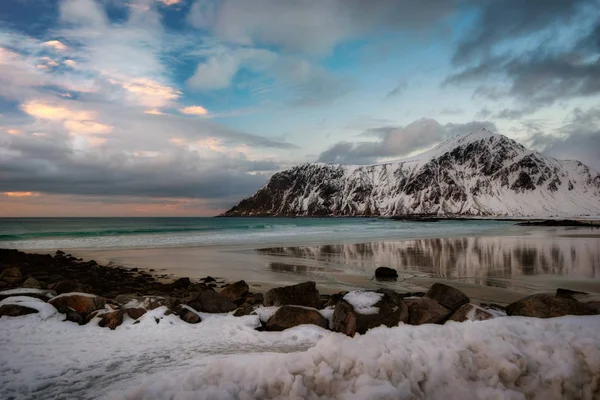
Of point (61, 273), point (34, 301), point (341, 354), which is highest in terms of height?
point (341, 354)

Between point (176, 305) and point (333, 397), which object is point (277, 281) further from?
point (333, 397)

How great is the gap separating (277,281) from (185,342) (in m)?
9.09

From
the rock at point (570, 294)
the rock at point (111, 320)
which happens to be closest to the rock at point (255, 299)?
the rock at point (111, 320)

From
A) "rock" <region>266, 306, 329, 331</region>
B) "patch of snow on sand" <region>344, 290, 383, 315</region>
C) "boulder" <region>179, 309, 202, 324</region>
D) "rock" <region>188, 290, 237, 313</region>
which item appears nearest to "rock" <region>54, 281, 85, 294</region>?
"rock" <region>188, 290, 237, 313</region>

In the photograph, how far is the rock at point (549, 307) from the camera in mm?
7371

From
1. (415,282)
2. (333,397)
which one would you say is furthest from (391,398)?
(415,282)

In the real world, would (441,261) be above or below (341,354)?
below

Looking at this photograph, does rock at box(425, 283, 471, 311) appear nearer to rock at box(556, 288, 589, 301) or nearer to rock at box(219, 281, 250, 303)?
rock at box(556, 288, 589, 301)

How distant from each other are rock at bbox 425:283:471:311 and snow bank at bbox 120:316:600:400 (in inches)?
165

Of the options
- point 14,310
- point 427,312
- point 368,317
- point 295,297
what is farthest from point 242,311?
point 14,310

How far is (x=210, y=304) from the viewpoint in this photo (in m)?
9.65

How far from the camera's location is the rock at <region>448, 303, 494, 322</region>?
7.45 meters

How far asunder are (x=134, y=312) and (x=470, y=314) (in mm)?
7875

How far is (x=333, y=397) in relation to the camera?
3773 millimetres
